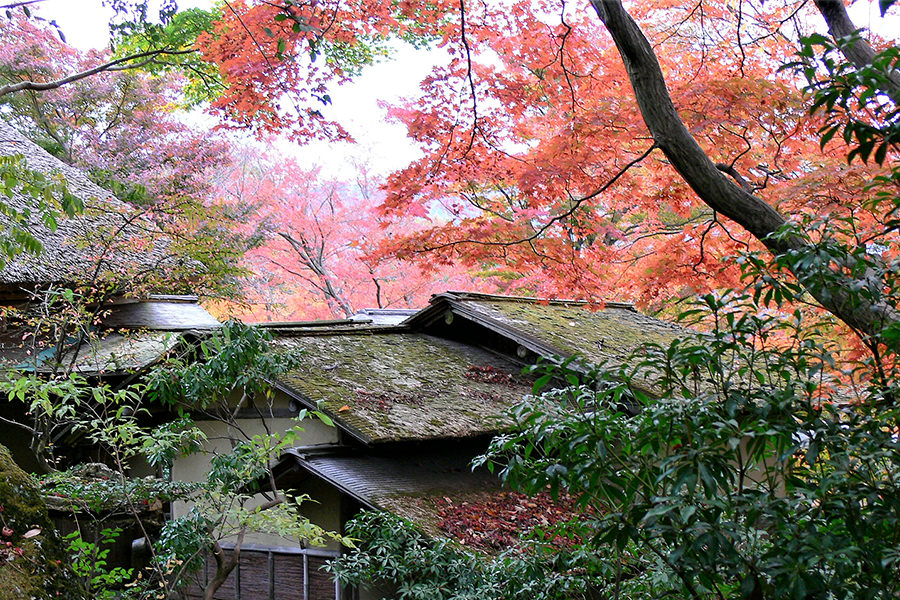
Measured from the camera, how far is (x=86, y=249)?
10.6 meters

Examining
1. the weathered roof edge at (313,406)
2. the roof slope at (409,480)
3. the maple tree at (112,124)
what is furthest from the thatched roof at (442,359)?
the maple tree at (112,124)

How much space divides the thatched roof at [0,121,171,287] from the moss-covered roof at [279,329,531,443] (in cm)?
341

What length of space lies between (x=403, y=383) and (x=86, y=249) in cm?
584

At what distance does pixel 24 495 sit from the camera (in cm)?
369

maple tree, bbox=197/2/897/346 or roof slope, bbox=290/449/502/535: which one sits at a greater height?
maple tree, bbox=197/2/897/346

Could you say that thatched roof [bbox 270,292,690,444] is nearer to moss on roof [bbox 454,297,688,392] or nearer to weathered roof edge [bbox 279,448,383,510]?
moss on roof [bbox 454,297,688,392]

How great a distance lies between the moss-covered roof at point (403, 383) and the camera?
6.50 m

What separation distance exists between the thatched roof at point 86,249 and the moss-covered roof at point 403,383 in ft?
11.2

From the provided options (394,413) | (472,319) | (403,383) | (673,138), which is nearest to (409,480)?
(394,413)

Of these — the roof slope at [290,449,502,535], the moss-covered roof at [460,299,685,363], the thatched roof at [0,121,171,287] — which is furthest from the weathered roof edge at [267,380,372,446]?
the thatched roof at [0,121,171,287]

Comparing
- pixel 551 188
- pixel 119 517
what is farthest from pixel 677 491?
pixel 551 188

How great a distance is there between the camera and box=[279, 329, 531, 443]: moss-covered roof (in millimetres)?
6500

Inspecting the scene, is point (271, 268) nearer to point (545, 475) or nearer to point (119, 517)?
point (119, 517)

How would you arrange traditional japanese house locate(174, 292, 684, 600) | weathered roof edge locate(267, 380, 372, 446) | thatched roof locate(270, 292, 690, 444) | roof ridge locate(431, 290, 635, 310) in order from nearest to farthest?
→ weathered roof edge locate(267, 380, 372, 446), traditional japanese house locate(174, 292, 684, 600), thatched roof locate(270, 292, 690, 444), roof ridge locate(431, 290, 635, 310)
